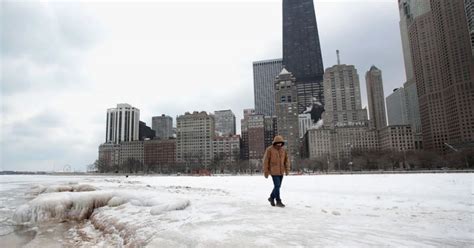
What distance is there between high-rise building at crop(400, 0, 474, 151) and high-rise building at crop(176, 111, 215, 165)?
12442 cm

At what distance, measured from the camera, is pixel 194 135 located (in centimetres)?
19088

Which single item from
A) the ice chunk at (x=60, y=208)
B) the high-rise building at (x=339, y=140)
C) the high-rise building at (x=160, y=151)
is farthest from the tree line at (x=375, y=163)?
the ice chunk at (x=60, y=208)

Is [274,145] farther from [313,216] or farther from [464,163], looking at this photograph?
[464,163]

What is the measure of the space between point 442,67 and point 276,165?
108 feet

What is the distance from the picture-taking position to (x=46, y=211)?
11.2 meters

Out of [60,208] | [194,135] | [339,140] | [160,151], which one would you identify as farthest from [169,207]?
[160,151]

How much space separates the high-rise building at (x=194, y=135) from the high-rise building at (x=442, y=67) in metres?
124

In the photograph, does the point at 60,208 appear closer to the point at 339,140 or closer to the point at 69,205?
the point at 69,205

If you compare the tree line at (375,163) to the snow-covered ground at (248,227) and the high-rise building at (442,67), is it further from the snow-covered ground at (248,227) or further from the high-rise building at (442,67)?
the snow-covered ground at (248,227)

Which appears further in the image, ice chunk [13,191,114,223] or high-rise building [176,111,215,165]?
high-rise building [176,111,215,165]

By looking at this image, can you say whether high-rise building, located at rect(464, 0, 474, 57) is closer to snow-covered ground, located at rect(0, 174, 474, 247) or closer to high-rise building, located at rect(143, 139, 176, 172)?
→ snow-covered ground, located at rect(0, 174, 474, 247)

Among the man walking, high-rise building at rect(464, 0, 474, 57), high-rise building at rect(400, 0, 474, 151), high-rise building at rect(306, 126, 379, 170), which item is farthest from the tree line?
the man walking

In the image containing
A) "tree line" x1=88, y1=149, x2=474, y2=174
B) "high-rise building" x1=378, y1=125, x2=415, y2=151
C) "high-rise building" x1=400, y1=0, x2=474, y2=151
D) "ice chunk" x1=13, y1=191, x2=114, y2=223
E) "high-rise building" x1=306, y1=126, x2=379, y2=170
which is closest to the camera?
"ice chunk" x1=13, y1=191, x2=114, y2=223

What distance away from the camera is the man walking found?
850 centimetres
